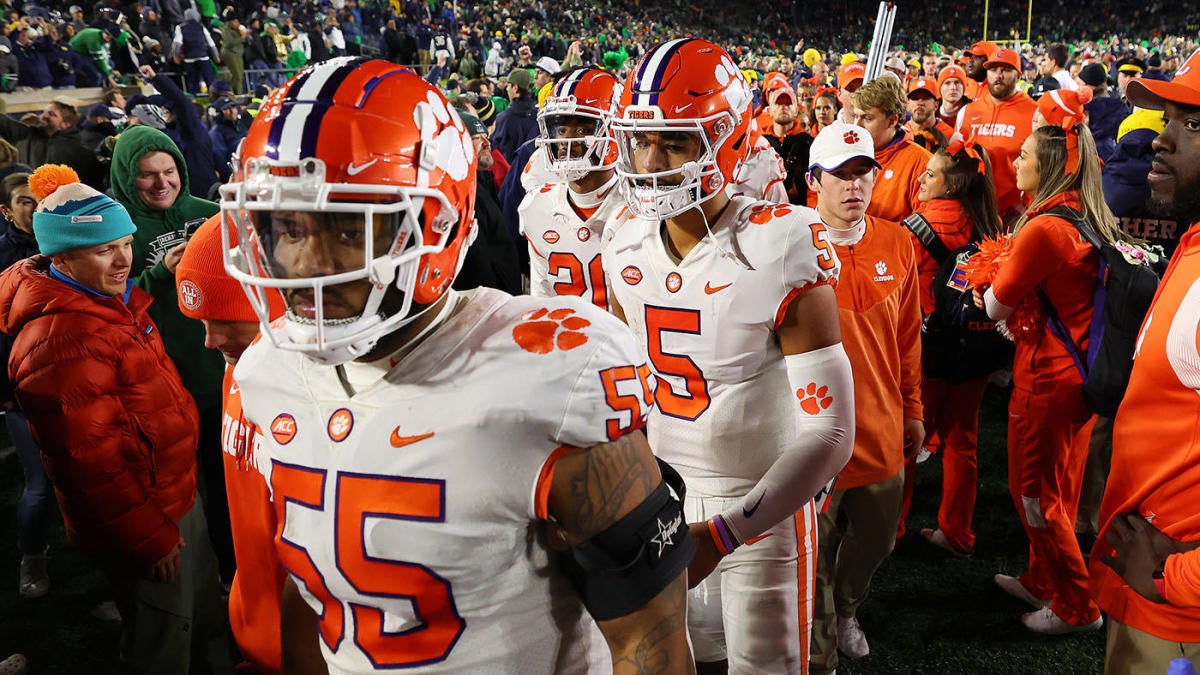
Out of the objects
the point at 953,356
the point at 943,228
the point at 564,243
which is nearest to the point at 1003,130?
the point at 943,228

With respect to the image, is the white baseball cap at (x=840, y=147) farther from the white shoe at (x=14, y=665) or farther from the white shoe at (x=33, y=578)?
the white shoe at (x=33, y=578)

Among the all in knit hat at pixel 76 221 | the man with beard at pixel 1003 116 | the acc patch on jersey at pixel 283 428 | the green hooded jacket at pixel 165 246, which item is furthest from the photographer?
the man with beard at pixel 1003 116

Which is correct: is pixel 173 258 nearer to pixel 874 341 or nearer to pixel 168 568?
pixel 168 568

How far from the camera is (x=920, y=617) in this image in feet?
12.8

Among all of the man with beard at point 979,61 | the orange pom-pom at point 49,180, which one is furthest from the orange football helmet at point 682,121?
the man with beard at point 979,61

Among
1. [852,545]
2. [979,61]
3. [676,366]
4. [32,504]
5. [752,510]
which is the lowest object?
[32,504]

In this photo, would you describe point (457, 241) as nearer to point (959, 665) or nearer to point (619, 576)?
point (619, 576)

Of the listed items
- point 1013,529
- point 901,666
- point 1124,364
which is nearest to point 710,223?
point 1124,364

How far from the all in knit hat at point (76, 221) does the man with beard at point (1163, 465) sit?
10.8ft

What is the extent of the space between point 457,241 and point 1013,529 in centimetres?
417

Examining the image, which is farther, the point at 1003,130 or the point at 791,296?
the point at 1003,130

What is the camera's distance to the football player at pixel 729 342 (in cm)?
225

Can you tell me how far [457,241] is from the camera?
1514mm

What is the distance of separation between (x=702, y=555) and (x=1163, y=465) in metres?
1.10
